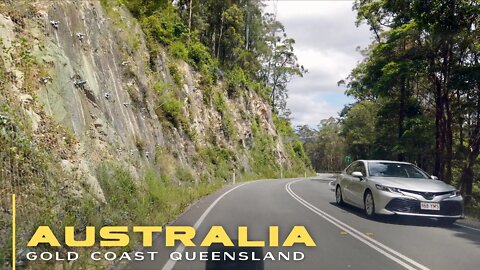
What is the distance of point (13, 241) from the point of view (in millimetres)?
5848

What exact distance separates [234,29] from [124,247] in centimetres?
4127

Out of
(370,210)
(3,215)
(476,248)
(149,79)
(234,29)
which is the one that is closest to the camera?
(3,215)

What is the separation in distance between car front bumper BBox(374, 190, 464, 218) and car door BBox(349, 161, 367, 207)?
1.46m

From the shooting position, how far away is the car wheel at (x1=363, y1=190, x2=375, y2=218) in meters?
11.1

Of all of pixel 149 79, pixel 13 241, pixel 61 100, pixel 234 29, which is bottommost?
pixel 13 241

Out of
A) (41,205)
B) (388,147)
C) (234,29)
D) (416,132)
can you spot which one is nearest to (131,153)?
(41,205)

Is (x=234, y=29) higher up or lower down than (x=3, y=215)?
higher up

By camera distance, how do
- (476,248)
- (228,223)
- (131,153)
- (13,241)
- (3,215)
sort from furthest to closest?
(131,153), (228,223), (476,248), (3,215), (13,241)

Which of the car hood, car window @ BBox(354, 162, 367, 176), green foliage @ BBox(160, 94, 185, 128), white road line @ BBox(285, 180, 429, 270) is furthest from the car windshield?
green foliage @ BBox(160, 94, 185, 128)

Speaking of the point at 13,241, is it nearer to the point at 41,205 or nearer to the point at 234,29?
the point at 41,205

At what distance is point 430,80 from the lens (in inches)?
863

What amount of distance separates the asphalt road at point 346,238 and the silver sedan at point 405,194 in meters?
0.32

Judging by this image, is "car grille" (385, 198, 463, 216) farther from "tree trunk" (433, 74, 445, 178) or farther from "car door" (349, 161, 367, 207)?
"tree trunk" (433, 74, 445, 178)

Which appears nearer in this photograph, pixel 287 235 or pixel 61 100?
pixel 287 235
